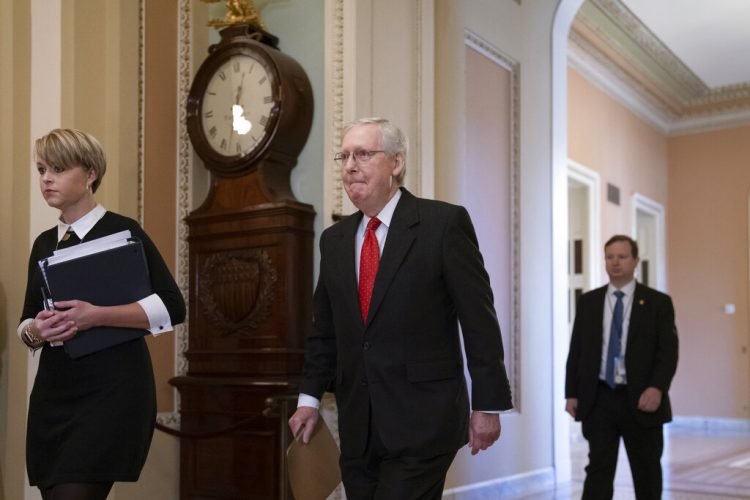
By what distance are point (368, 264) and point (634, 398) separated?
246cm

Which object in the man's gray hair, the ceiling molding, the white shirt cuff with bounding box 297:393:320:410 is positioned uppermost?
the ceiling molding

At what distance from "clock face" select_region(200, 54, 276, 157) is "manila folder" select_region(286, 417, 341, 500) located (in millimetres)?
1993

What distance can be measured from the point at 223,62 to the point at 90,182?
6.64ft

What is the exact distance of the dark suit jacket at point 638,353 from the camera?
4.47m

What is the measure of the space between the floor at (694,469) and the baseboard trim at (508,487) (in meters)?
0.09

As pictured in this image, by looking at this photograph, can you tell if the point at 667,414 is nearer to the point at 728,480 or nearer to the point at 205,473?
the point at 205,473

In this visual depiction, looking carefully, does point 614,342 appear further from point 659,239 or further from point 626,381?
point 659,239

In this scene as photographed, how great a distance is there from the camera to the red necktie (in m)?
2.50

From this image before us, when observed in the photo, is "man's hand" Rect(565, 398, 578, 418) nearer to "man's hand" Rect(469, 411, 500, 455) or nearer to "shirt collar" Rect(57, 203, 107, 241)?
"man's hand" Rect(469, 411, 500, 455)

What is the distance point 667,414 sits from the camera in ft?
14.8

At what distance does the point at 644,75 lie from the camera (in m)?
11.4

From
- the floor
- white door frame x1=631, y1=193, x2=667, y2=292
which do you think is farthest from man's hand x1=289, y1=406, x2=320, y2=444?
white door frame x1=631, y1=193, x2=667, y2=292

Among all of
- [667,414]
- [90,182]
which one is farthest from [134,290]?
[667,414]

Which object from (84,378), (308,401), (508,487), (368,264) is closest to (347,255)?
(368,264)
